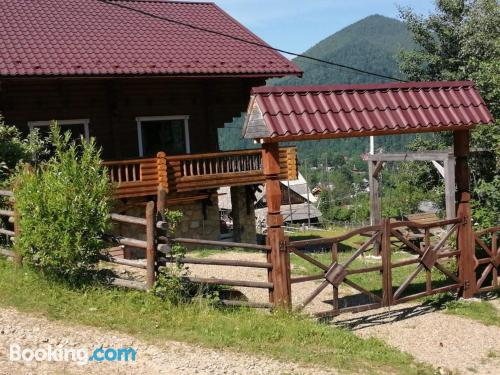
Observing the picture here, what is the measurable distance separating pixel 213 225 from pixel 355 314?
8802mm

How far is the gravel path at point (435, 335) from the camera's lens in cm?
763

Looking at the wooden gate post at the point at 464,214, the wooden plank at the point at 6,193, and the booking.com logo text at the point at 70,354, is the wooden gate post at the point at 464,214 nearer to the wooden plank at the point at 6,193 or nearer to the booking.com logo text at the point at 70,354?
the booking.com logo text at the point at 70,354

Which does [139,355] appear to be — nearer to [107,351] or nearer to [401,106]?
[107,351]

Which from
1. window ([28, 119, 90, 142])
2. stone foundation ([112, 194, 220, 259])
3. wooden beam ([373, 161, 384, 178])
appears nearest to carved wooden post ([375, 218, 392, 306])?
wooden beam ([373, 161, 384, 178])

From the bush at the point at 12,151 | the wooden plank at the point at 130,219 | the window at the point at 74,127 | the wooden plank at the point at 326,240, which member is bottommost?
the wooden plank at the point at 326,240

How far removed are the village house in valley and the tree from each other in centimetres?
499

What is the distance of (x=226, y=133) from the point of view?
190 meters

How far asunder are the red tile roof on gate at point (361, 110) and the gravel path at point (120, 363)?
2.97 meters

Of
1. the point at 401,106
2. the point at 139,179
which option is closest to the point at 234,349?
the point at 401,106

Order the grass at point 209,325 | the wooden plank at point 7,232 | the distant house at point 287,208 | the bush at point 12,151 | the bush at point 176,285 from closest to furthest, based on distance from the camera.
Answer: the grass at point 209,325
the bush at point 176,285
the wooden plank at point 7,232
the bush at point 12,151
the distant house at point 287,208

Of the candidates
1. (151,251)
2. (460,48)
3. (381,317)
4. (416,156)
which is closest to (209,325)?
(151,251)

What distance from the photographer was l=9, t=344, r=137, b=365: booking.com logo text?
6184 millimetres

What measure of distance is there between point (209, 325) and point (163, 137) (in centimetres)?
1110

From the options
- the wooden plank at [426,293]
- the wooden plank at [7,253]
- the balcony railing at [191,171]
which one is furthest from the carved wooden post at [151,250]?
the balcony railing at [191,171]
